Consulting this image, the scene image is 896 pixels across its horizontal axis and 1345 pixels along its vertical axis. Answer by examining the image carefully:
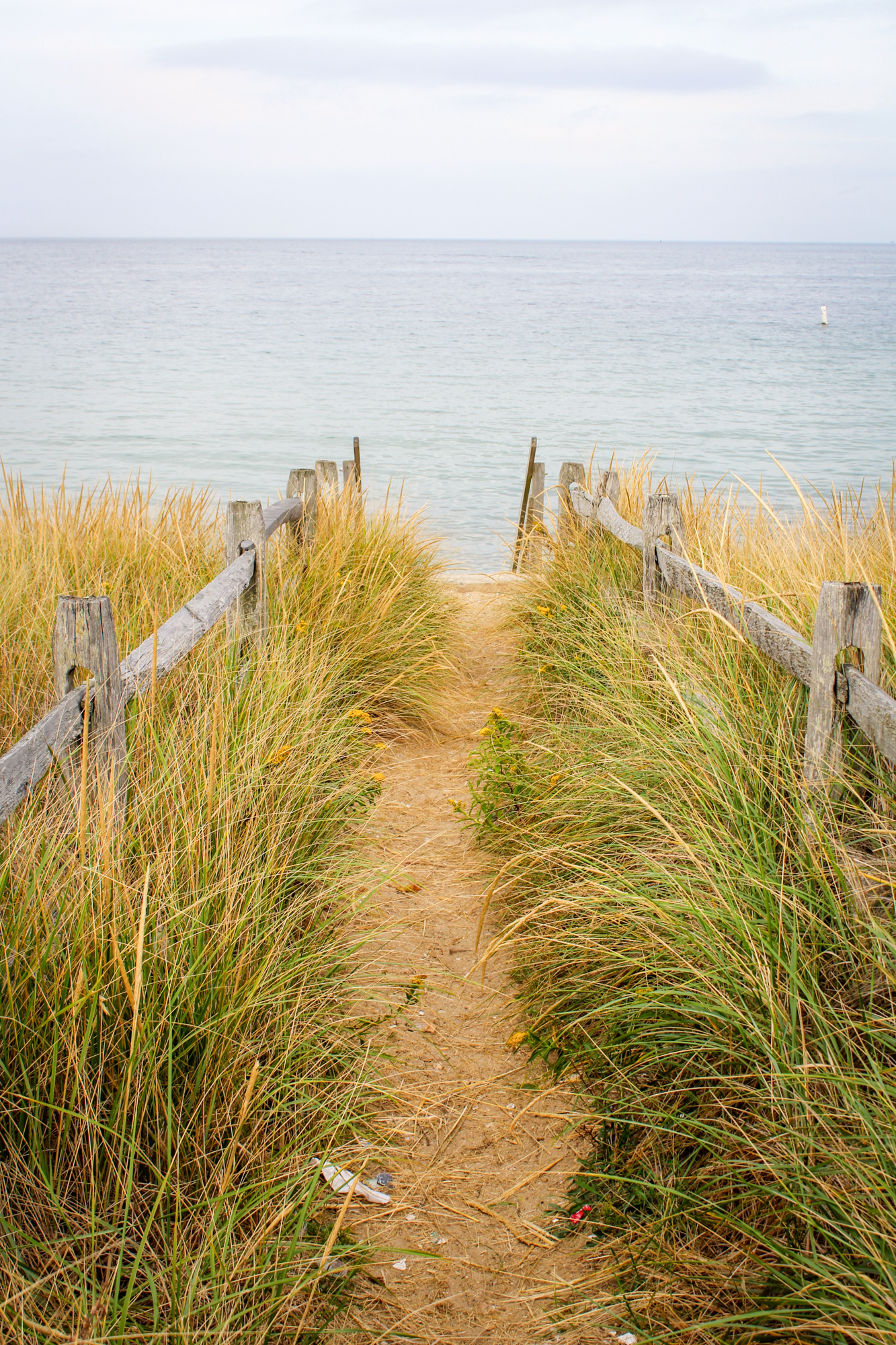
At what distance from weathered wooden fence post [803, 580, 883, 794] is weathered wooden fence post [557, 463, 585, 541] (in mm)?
4046

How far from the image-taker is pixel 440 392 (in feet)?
84.1

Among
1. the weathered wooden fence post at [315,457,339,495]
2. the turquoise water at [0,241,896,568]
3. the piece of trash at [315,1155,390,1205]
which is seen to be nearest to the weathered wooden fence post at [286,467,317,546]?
the weathered wooden fence post at [315,457,339,495]

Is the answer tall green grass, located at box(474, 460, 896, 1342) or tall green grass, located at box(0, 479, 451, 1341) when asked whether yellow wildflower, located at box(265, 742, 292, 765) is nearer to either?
tall green grass, located at box(0, 479, 451, 1341)

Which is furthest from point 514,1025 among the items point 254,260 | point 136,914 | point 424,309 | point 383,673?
point 254,260

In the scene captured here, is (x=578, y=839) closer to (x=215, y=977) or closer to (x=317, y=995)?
(x=317, y=995)

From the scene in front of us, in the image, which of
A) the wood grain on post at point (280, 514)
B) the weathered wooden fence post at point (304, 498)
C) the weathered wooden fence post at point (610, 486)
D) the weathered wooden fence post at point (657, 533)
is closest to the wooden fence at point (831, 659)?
the weathered wooden fence post at point (657, 533)

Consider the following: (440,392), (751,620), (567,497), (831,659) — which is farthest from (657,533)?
(440,392)

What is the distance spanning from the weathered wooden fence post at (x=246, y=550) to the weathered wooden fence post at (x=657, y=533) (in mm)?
2037

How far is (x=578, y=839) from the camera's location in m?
3.28

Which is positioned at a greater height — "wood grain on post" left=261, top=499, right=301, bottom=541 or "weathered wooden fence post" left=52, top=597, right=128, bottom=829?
"wood grain on post" left=261, top=499, right=301, bottom=541

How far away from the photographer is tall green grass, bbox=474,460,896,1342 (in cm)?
183

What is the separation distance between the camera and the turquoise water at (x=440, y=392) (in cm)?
1781

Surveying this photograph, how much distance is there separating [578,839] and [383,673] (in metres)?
2.46

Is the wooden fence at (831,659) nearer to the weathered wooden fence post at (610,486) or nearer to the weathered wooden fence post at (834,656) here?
the weathered wooden fence post at (834,656)
